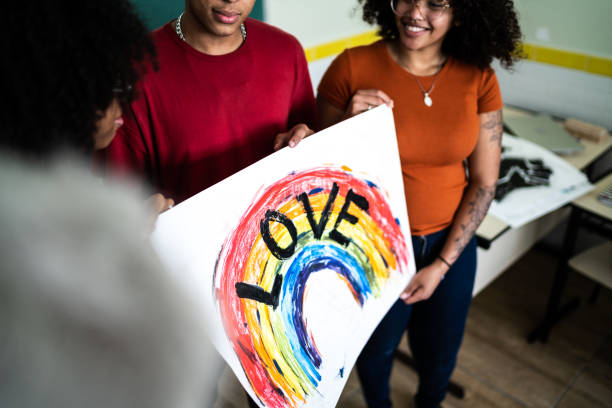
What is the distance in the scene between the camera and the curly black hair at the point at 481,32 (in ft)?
3.51

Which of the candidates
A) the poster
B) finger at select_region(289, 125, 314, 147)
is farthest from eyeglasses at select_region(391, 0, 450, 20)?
finger at select_region(289, 125, 314, 147)

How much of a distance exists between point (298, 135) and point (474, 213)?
23.6 inches

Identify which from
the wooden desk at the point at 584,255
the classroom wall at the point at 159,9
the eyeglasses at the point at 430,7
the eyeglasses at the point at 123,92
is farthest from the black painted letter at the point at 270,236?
the wooden desk at the point at 584,255

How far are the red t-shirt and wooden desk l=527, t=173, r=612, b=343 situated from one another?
131 cm

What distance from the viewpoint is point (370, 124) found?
0.95 meters

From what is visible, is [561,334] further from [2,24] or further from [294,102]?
[2,24]

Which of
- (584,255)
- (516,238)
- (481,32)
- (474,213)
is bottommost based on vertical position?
(584,255)

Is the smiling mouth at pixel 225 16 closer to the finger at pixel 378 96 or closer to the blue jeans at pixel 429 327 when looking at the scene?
the finger at pixel 378 96

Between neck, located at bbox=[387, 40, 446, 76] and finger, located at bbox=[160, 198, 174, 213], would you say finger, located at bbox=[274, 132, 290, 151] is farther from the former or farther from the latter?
neck, located at bbox=[387, 40, 446, 76]

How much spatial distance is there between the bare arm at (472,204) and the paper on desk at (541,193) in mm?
406

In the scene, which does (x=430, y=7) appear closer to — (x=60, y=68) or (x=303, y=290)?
(x=303, y=290)

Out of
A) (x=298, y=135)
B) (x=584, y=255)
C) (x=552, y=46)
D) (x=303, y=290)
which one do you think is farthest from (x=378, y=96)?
(x=552, y=46)

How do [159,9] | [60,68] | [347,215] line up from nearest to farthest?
[60,68], [347,215], [159,9]

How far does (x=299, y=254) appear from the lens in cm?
84
